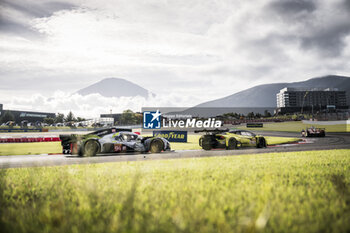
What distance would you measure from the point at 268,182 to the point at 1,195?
440 cm

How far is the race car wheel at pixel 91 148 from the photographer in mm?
11422

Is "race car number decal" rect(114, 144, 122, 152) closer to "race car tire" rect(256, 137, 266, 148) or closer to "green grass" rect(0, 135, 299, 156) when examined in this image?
"green grass" rect(0, 135, 299, 156)

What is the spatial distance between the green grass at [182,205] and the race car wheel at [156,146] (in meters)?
8.47

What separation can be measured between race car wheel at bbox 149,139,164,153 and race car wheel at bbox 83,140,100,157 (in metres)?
2.93

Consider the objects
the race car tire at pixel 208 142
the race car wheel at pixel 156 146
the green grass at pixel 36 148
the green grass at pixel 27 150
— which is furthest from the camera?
the race car tire at pixel 208 142

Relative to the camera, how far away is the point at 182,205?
278cm

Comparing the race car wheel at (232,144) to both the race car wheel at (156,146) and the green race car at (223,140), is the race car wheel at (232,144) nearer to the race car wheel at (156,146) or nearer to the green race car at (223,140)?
the green race car at (223,140)

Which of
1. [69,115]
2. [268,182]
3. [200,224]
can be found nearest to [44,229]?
[200,224]

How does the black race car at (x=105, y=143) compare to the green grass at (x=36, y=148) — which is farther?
the green grass at (x=36, y=148)

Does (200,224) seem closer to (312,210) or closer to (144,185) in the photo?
(312,210)

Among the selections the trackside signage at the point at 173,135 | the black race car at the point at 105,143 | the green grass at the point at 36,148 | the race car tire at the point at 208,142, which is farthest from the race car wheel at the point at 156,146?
the trackside signage at the point at 173,135

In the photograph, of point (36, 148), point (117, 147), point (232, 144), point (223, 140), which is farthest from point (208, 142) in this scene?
point (36, 148)

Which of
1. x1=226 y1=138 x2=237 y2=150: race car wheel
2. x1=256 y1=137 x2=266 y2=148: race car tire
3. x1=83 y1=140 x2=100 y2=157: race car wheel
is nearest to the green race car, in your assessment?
x1=226 y1=138 x2=237 y2=150: race car wheel

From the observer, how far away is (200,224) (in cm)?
225
